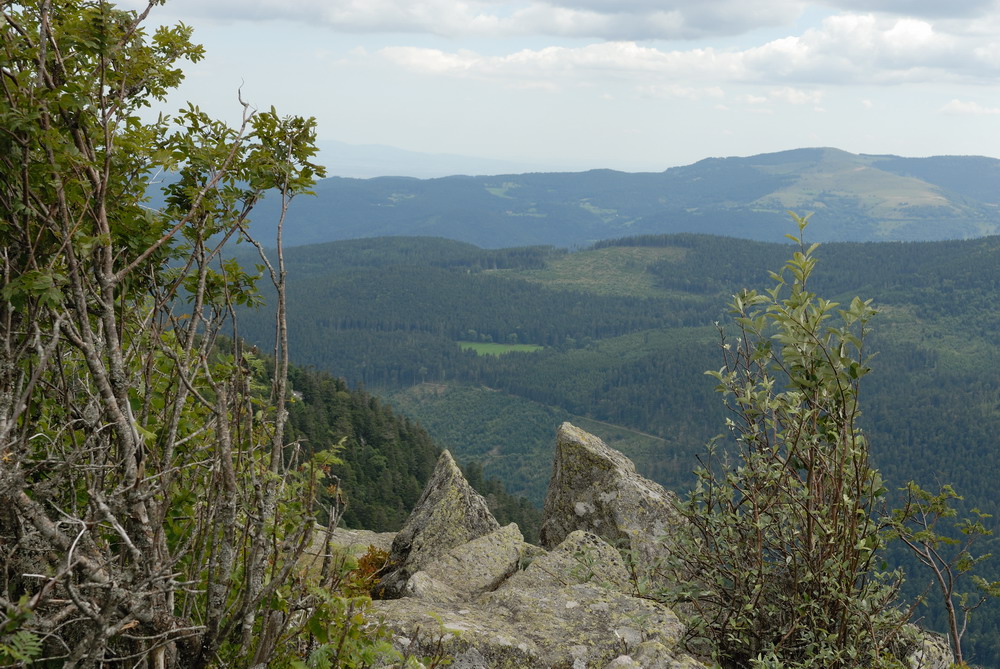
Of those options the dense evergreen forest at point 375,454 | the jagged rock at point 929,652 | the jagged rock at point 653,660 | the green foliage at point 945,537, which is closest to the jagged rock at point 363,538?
the jagged rock at point 653,660

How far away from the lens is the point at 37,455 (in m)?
4.71

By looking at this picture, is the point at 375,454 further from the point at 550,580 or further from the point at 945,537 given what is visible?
the point at 945,537

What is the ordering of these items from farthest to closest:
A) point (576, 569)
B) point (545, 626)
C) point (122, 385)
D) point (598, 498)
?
point (598, 498) < point (576, 569) < point (545, 626) < point (122, 385)

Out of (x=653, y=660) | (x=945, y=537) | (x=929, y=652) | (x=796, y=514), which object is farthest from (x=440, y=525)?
(x=945, y=537)

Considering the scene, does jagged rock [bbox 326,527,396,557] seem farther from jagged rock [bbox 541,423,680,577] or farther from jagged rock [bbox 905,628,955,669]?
jagged rock [bbox 905,628,955,669]

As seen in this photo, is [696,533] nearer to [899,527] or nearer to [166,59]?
[899,527]

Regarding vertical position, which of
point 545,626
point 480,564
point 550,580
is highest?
point 545,626

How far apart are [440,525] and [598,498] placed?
2613 millimetres

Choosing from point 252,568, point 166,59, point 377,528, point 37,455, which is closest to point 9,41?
point 166,59

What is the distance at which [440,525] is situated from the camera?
11.7 metres

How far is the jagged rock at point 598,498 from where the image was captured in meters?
11.4

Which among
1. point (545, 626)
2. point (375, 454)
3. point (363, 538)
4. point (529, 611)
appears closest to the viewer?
point (545, 626)

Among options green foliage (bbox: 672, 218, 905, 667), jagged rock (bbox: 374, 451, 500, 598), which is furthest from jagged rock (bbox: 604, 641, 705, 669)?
jagged rock (bbox: 374, 451, 500, 598)

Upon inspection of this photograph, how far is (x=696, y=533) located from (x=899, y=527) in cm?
188
